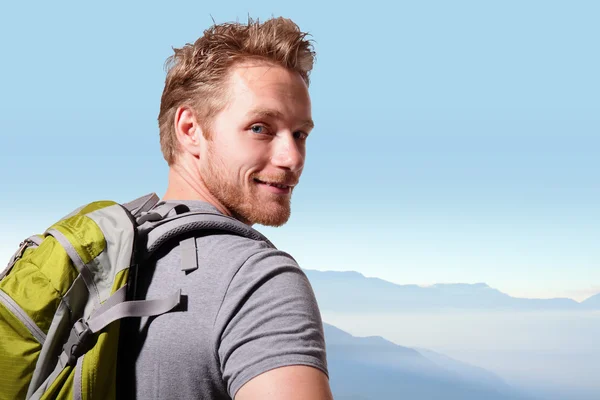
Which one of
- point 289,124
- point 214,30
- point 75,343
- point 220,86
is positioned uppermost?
point 214,30

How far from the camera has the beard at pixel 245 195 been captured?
205 centimetres

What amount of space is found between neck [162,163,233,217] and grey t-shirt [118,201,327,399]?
0.48 meters

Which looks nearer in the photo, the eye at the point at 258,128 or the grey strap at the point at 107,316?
the grey strap at the point at 107,316

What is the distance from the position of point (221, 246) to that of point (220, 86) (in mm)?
664

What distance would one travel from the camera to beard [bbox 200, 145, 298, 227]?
2.05 metres

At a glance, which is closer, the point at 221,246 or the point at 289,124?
the point at 221,246

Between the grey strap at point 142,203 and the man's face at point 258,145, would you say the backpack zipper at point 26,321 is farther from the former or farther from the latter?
the man's face at point 258,145

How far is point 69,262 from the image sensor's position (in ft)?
5.40

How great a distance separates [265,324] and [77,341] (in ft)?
1.54

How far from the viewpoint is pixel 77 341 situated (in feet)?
5.18

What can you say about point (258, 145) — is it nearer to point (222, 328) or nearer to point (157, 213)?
point (157, 213)

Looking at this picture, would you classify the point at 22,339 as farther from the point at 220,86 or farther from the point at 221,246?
the point at 220,86

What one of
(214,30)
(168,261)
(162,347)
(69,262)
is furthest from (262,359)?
(214,30)

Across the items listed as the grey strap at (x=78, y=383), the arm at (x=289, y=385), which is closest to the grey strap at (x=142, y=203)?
the grey strap at (x=78, y=383)
